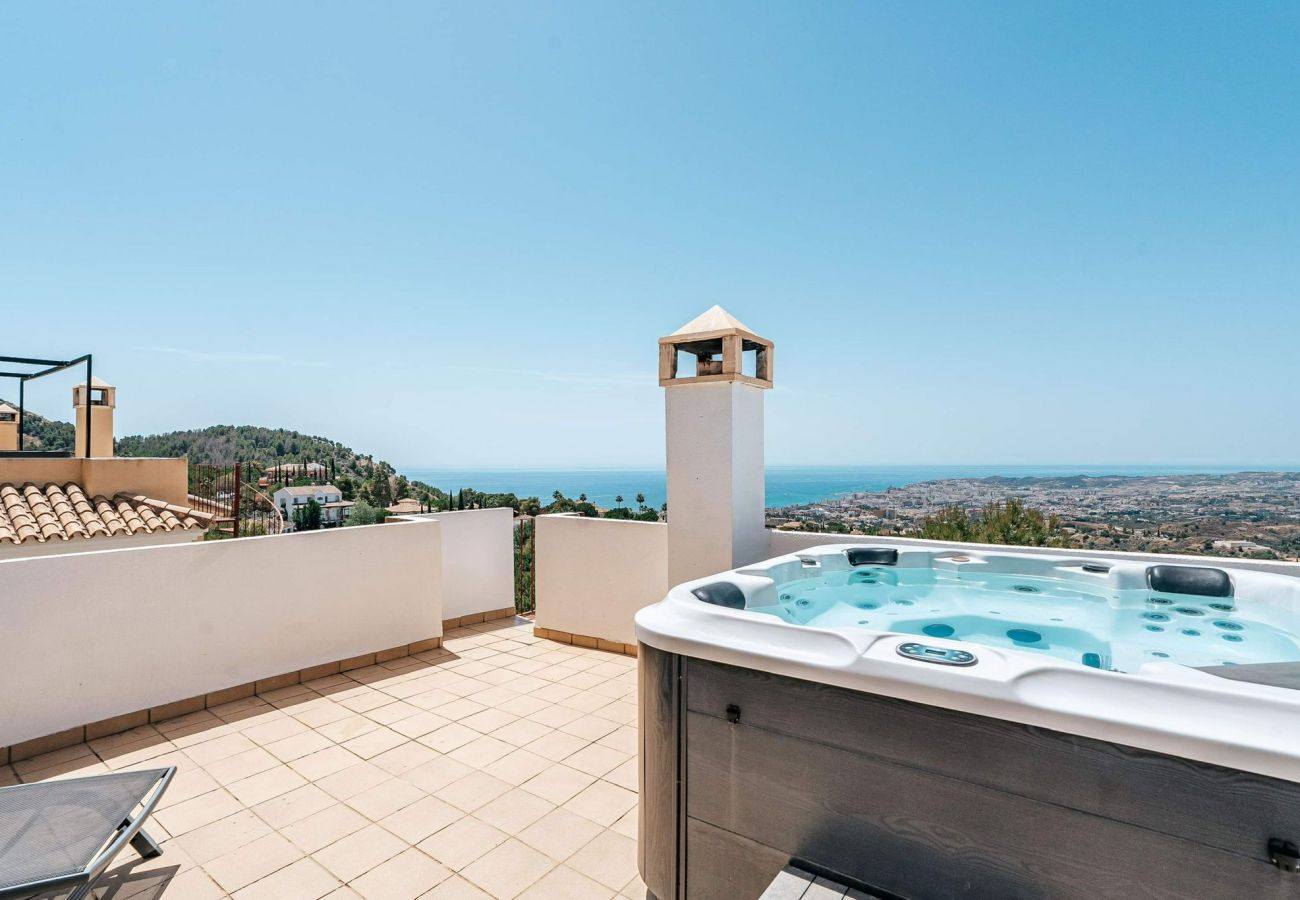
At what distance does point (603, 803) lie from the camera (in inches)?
113

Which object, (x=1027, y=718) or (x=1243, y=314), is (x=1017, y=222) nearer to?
(x=1243, y=314)

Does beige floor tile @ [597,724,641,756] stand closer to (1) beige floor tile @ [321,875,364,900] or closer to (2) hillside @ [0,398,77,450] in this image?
(1) beige floor tile @ [321,875,364,900]

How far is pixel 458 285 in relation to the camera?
11047 millimetres

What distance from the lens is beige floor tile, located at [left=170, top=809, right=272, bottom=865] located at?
2.52 meters

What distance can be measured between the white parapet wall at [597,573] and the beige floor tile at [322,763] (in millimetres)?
2094

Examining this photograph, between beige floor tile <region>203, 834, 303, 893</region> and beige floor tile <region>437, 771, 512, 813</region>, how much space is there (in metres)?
0.66

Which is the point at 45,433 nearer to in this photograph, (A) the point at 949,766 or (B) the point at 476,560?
(B) the point at 476,560

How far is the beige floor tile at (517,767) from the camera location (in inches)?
123

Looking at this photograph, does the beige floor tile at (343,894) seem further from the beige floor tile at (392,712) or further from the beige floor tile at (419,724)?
the beige floor tile at (392,712)

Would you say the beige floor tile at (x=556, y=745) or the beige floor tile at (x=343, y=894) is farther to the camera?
the beige floor tile at (x=556, y=745)

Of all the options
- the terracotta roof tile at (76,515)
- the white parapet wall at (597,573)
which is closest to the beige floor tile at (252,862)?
the white parapet wall at (597,573)

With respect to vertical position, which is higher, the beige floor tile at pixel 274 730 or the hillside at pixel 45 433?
the hillside at pixel 45 433

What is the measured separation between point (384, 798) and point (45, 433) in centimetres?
936

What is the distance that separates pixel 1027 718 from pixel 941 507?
4.11 meters
